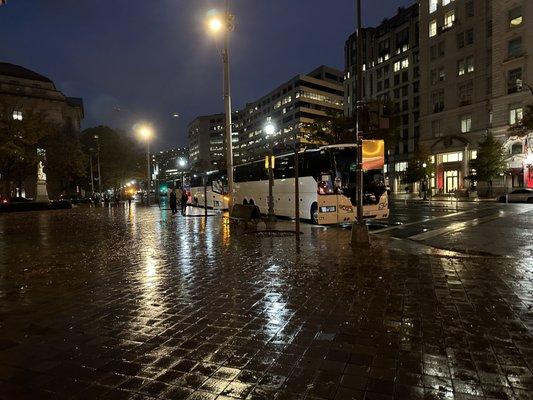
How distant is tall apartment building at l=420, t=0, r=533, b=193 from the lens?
44.9 metres

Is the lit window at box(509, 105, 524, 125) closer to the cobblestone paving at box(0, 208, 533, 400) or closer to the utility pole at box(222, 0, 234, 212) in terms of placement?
the utility pole at box(222, 0, 234, 212)

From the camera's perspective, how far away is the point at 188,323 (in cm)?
516

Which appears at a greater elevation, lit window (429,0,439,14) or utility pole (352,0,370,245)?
lit window (429,0,439,14)

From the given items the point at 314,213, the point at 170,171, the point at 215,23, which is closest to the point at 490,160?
the point at 314,213

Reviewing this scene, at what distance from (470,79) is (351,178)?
147 ft

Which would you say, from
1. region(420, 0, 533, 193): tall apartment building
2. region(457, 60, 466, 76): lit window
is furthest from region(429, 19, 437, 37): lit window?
region(457, 60, 466, 76): lit window

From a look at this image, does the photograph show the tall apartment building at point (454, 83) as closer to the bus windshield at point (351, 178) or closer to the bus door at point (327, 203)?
the bus windshield at point (351, 178)

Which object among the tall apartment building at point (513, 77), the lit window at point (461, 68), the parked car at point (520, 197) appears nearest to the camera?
the parked car at point (520, 197)

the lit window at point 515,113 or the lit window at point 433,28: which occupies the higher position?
the lit window at point 433,28

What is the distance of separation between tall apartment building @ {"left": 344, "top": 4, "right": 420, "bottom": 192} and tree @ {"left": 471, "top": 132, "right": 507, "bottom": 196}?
25834 millimetres

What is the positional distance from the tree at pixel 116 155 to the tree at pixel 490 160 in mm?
54167

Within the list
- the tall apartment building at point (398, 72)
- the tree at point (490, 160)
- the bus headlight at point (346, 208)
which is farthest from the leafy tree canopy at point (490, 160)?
the bus headlight at point (346, 208)

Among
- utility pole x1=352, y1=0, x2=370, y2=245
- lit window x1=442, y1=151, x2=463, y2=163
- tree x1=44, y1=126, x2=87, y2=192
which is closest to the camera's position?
utility pole x1=352, y1=0, x2=370, y2=245

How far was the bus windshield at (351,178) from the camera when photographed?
18.1 meters
